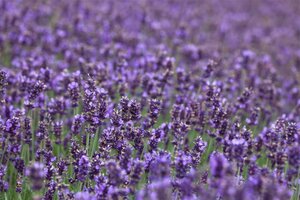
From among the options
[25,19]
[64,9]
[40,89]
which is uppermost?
[64,9]

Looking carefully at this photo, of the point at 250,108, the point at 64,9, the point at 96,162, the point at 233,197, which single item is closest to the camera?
the point at 233,197

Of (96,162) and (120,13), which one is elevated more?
(120,13)

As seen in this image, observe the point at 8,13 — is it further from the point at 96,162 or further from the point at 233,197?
the point at 233,197

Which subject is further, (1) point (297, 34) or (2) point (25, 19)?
(1) point (297, 34)

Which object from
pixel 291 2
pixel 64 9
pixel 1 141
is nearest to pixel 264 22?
pixel 291 2

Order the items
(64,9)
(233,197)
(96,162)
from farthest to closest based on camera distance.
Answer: (64,9), (96,162), (233,197)

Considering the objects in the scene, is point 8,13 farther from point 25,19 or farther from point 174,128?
point 174,128
